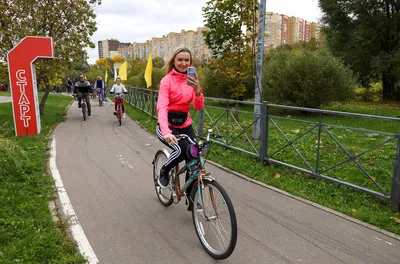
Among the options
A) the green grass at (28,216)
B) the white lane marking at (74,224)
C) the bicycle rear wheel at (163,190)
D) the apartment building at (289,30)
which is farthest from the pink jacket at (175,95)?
the apartment building at (289,30)

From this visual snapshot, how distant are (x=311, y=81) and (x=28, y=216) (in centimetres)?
1277

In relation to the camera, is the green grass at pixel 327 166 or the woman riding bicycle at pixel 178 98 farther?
the green grass at pixel 327 166

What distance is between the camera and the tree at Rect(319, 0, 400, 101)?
20.6 metres

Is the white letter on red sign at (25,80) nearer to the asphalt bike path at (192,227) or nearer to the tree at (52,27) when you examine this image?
the tree at (52,27)

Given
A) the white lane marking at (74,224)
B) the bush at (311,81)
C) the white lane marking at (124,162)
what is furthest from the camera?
the bush at (311,81)

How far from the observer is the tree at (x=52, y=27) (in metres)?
11.8

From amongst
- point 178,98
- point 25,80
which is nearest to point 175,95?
point 178,98

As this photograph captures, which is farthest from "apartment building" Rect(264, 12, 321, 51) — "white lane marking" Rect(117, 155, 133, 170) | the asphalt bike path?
the asphalt bike path

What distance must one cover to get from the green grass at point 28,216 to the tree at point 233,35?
720cm

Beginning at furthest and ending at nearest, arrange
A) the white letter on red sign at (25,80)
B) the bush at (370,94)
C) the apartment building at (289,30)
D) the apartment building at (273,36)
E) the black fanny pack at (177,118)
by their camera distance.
A: the apartment building at (289,30) < the apartment building at (273,36) < the bush at (370,94) < the white letter on red sign at (25,80) < the black fanny pack at (177,118)

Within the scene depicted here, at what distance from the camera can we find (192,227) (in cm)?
382

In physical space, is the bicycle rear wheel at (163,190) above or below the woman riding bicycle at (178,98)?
below

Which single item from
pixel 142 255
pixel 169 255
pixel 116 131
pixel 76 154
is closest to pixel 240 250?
pixel 169 255

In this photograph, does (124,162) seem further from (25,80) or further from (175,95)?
(25,80)
